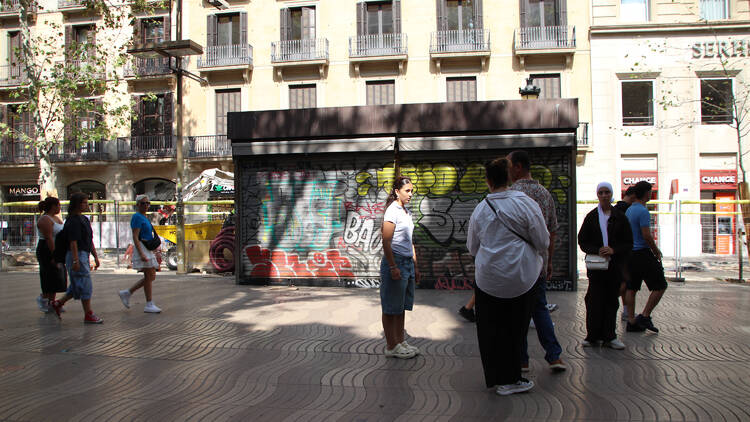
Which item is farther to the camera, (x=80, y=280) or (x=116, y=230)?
(x=116, y=230)

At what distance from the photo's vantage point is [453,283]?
368 inches

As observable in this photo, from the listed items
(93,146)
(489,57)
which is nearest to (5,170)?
Result: (93,146)

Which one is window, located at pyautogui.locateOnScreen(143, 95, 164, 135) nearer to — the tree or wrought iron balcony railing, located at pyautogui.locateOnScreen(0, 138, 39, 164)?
the tree

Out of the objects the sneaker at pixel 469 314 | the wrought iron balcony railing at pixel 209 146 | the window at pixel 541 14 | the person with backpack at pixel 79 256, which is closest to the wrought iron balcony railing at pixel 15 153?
the wrought iron balcony railing at pixel 209 146

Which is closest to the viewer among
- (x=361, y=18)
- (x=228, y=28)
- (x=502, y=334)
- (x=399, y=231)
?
(x=502, y=334)

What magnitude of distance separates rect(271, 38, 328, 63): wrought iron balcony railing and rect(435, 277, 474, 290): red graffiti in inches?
667

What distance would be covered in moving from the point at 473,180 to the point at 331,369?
563 centimetres

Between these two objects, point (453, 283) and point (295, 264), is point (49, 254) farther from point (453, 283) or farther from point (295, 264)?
point (453, 283)

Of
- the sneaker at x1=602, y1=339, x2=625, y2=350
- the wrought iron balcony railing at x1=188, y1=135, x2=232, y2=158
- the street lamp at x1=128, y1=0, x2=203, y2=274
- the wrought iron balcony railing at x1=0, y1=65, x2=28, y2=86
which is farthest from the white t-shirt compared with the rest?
the wrought iron balcony railing at x1=0, y1=65, x2=28, y2=86

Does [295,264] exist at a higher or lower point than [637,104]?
lower

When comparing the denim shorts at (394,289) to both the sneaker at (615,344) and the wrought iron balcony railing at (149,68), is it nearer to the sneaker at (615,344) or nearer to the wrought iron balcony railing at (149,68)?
the sneaker at (615,344)

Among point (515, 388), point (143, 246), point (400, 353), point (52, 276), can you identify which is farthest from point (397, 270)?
point (52, 276)

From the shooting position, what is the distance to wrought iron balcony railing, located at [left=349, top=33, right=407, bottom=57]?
76.4ft

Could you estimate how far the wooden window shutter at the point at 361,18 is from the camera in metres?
23.9
